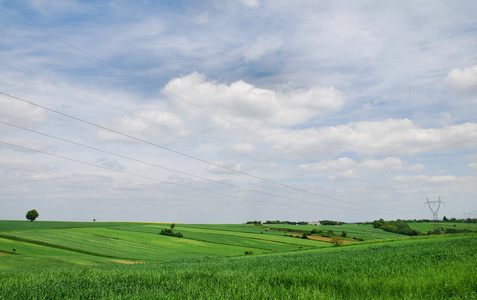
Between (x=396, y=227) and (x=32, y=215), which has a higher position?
(x=32, y=215)

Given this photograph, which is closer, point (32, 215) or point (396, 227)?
point (32, 215)

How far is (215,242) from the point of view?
80.9 m

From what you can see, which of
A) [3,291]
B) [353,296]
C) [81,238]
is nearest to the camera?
[353,296]

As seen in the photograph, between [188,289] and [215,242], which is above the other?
[188,289]

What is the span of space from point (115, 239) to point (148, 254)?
2104 centimetres

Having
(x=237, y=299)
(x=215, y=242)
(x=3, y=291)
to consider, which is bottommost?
(x=215, y=242)

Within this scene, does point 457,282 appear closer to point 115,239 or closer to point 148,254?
point 148,254

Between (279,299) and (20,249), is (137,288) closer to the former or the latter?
(279,299)

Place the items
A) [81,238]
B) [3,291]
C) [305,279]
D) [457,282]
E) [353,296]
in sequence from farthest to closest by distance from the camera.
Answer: [81,238] → [305,279] → [3,291] → [457,282] → [353,296]

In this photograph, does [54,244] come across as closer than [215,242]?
Yes

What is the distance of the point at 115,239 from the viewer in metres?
72.1

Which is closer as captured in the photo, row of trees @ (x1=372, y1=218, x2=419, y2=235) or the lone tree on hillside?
the lone tree on hillside

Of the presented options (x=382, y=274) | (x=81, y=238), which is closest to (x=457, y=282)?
(x=382, y=274)

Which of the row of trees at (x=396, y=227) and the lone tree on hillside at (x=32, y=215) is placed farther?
the row of trees at (x=396, y=227)
